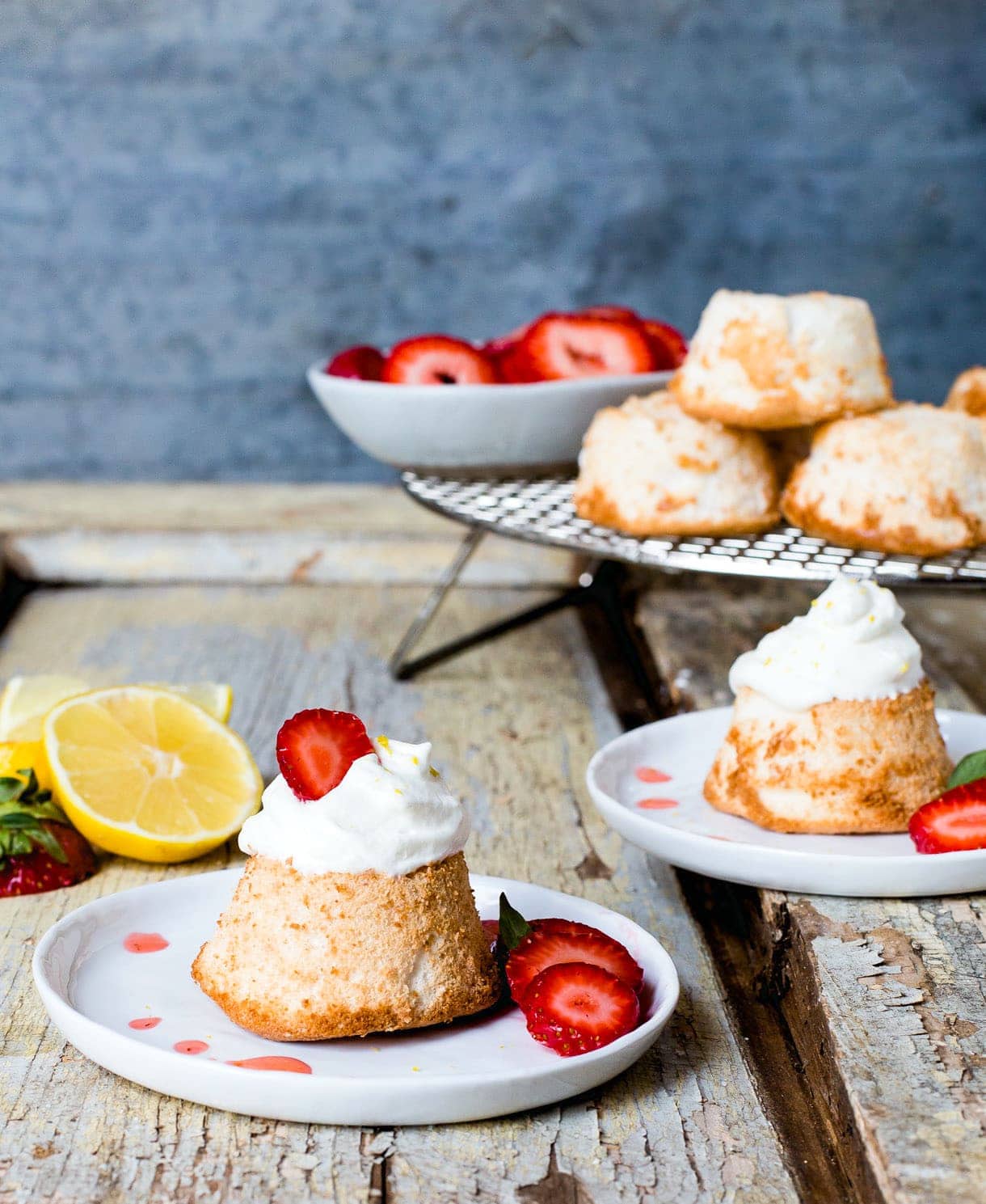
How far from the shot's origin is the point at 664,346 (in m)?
2.15

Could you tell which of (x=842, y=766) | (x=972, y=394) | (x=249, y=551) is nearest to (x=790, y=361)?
(x=972, y=394)

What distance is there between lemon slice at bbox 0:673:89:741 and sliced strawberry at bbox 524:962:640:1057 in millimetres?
711

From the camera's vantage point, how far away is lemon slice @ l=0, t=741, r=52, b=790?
151 centimetres

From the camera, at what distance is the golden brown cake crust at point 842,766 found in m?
1.37

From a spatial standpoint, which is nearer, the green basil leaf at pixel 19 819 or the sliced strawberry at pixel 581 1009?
the sliced strawberry at pixel 581 1009

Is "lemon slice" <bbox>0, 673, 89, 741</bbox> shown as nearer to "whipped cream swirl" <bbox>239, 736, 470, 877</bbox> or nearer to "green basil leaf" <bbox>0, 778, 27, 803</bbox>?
"green basil leaf" <bbox>0, 778, 27, 803</bbox>

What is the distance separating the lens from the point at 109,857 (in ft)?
4.99

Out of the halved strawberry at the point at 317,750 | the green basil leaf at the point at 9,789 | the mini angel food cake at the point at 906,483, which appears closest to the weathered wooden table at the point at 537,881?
the green basil leaf at the point at 9,789

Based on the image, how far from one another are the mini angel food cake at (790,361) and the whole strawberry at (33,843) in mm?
847

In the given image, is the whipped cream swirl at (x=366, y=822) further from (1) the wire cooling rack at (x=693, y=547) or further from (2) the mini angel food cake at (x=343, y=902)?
(1) the wire cooling rack at (x=693, y=547)

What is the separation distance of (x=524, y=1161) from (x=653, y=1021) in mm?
123

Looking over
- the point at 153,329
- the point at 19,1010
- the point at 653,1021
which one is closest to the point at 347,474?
the point at 153,329

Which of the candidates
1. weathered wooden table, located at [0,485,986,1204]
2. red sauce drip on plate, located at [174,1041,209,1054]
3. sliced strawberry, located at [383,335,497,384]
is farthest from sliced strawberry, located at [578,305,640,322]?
red sauce drip on plate, located at [174,1041,209,1054]

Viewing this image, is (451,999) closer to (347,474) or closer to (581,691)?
(581,691)
